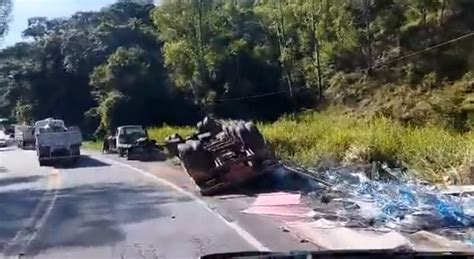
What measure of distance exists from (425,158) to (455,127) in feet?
33.4

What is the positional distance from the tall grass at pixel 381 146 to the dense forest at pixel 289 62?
633 centimetres

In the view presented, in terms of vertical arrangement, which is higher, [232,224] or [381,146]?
[381,146]

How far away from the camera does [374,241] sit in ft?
38.5

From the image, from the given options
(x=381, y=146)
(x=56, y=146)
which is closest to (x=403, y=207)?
(x=381, y=146)

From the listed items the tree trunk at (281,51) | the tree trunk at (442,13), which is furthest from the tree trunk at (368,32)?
the tree trunk at (281,51)

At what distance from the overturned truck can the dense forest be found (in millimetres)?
12448

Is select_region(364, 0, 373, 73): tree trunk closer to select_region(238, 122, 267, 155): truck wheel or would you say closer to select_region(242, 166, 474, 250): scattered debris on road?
select_region(238, 122, 267, 155): truck wheel

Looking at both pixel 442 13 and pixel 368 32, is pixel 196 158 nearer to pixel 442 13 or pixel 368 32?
pixel 442 13

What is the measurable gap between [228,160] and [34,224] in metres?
5.96

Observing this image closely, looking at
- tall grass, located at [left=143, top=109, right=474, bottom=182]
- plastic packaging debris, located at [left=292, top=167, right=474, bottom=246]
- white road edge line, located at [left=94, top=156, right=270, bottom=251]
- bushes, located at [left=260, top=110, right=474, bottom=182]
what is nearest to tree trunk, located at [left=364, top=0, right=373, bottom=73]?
tall grass, located at [left=143, top=109, right=474, bottom=182]

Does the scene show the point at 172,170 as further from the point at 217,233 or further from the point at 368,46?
the point at 368,46

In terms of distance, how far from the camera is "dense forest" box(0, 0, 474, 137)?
41906 millimetres

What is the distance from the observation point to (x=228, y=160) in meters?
20.8

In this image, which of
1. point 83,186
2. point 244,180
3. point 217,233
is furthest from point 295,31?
point 217,233
